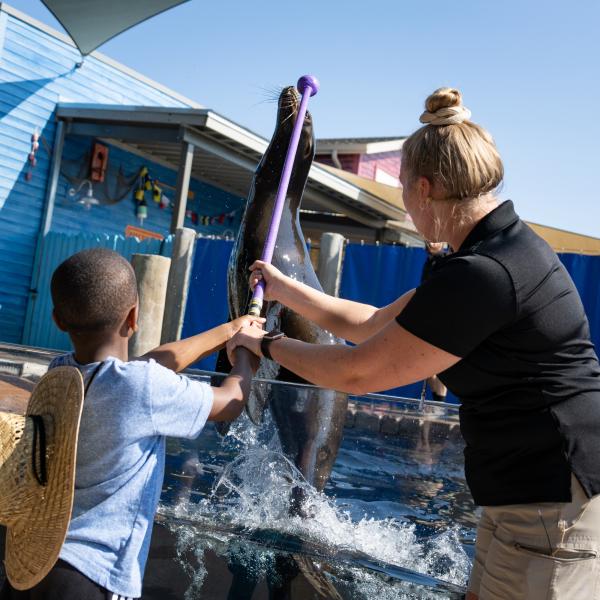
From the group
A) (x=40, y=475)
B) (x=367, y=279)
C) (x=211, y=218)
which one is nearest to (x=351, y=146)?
(x=211, y=218)

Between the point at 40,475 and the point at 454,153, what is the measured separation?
45.7 inches

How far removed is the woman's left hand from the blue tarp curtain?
20.8ft

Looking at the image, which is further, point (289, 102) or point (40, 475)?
point (289, 102)

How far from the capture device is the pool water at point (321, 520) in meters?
2.15

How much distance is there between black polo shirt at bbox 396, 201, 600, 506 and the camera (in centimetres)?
152

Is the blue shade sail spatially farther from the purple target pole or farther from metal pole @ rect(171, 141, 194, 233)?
the purple target pole

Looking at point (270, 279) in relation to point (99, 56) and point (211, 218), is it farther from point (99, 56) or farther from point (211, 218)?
point (211, 218)

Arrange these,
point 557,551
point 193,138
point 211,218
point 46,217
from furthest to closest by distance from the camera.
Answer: point 211,218
point 46,217
point 193,138
point 557,551

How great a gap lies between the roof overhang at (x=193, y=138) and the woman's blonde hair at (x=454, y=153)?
31.5 feet

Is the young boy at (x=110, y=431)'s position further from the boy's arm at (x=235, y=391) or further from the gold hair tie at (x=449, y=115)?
the gold hair tie at (x=449, y=115)

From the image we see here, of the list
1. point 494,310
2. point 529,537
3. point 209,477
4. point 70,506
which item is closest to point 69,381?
point 70,506

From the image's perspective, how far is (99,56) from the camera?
1284cm

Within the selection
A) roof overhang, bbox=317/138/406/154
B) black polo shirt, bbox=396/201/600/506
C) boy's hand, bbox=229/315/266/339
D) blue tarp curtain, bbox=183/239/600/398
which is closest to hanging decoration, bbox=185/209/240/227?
blue tarp curtain, bbox=183/239/600/398

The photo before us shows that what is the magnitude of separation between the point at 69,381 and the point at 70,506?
0.26 metres
